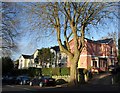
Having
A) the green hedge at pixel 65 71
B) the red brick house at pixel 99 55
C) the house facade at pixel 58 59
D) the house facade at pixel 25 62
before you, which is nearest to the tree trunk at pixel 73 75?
the green hedge at pixel 65 71

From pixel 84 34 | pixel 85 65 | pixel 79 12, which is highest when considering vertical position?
pixel 79 12

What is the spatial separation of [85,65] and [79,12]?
27581 millimetres

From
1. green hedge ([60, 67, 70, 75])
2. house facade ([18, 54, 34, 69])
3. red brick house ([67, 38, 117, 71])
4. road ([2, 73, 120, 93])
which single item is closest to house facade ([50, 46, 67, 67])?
red brick house ([67, 38, 117, 71])

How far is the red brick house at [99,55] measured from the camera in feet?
184

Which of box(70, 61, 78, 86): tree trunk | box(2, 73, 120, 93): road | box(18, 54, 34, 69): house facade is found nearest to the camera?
box(2, 73, 120, 93): road

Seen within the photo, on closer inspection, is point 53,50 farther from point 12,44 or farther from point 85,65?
point 12,44

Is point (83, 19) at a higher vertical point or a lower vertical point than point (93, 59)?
higher

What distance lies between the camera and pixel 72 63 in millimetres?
31734

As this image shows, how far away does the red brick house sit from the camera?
5616 centimetres

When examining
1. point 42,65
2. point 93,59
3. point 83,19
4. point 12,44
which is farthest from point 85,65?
point 83,19

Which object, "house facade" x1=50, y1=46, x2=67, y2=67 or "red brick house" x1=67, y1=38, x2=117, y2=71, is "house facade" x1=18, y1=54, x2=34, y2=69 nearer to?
"house facade" x1=50, y1=46, x2=67, y2=67

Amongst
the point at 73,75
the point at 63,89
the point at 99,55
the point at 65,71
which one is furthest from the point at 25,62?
the point at 63,89

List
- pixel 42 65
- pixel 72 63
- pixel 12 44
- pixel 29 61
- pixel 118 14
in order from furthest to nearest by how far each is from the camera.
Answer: pixel 29 61 → pixel 42 65 → pixel 12 44 → pixel 72 63 → pixel 118 14

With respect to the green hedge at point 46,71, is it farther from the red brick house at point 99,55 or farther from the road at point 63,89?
the road at point 63,89
